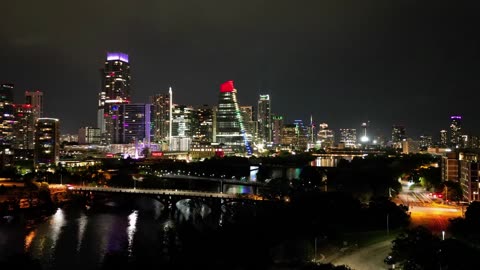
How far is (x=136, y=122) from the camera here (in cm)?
11362

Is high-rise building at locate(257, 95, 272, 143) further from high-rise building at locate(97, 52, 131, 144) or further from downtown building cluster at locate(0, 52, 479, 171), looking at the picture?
high-rise building at locate(97, 52, 131, 144)

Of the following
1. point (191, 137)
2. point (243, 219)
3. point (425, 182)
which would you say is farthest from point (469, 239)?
point (191, 137)

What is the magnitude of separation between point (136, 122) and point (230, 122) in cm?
2887

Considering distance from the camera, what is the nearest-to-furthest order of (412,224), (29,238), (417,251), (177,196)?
(417,251) → (412,224) → (29,238) → (177,196)

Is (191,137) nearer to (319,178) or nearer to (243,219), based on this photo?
(319,178)

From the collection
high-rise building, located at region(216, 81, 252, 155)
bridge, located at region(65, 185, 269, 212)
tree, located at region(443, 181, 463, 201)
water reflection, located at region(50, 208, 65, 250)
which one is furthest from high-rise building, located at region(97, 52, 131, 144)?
tree, located at region(443, 181, 463, 201)

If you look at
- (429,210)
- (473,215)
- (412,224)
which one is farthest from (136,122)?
(473,215)

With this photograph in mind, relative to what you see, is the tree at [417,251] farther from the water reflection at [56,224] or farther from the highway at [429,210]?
the water reflection at [56,224]

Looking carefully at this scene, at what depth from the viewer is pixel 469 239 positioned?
20422mm

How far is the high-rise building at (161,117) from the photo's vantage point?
122 meters

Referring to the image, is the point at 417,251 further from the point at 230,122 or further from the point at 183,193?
the point at 230,122

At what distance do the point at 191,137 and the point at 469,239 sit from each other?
10355 cm

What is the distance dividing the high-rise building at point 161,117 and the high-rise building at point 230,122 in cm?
2406

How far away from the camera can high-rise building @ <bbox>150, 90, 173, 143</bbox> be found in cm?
12212
